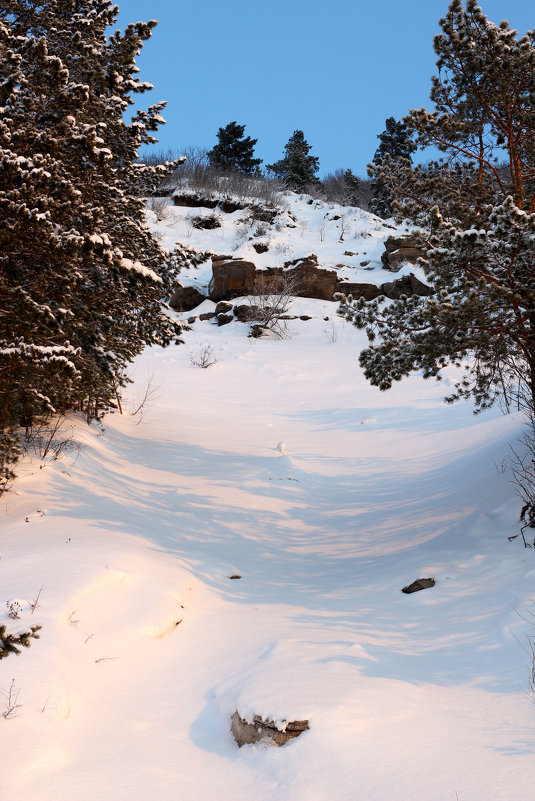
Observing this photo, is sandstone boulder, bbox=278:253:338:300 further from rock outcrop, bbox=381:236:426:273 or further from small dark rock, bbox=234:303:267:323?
rock outcrop, bbox=381:236:426:273

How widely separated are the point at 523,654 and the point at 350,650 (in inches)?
47.6

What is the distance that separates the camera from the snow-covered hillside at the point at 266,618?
10.3ft

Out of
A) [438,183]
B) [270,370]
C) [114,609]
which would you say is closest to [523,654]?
[114,609]

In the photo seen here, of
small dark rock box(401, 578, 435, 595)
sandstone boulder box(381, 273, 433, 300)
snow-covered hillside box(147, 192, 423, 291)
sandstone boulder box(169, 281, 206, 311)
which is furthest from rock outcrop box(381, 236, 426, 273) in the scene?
small dark rock box(401, 578, 435, 595)

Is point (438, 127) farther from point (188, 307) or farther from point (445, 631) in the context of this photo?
point (188, 307)

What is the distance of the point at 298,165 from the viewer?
148 feet

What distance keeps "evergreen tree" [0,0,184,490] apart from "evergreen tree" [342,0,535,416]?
117 inches

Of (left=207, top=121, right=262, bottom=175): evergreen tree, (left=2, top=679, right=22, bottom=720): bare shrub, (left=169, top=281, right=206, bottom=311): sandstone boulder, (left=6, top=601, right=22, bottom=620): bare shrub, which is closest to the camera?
(left=2, top=679, right=22, bottom=720): bare shrub

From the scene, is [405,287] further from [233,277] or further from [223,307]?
[223,307]

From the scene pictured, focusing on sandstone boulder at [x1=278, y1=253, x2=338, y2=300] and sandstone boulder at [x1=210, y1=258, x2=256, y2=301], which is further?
sandstone boulder at [x1=278, y1=253, x2=338, y2=300]

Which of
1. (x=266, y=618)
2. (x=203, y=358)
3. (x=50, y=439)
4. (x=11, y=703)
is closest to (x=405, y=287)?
(x=203, y=358)

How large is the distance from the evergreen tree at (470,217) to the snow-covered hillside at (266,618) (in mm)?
2057

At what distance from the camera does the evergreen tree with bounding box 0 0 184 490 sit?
5367 mm

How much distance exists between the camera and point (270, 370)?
19484 mm
